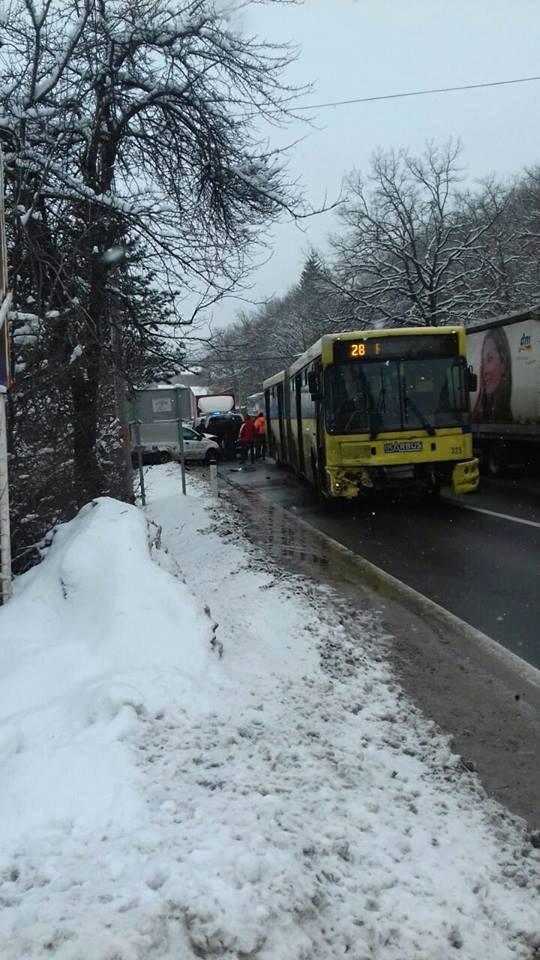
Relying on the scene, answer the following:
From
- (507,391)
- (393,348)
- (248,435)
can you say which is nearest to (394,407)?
(393,348)

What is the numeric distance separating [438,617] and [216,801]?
4291 millimetres

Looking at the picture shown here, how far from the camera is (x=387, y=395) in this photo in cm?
1374

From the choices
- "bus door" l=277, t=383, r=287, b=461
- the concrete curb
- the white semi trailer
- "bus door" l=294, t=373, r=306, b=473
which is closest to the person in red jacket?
"bus door" l=277, t=383, r=287, b=461

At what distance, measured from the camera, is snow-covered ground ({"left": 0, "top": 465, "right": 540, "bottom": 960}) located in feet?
8.22

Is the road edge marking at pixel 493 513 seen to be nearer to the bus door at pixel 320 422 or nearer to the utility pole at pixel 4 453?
the bus door at pixel 320 422

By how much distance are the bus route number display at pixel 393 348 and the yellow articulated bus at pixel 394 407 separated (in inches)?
0.7

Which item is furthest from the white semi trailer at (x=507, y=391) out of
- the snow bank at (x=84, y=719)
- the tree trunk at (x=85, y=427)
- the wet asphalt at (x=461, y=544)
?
the snow bank at (x=84, y=719)

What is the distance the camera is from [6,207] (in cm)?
833

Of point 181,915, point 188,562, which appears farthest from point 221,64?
point 181,915

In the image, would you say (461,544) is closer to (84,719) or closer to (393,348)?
(393,348)

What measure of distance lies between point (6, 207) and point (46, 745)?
21.4 ft

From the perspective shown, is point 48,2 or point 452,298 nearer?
point 48,2

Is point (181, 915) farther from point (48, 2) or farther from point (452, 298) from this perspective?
point (452, 298)

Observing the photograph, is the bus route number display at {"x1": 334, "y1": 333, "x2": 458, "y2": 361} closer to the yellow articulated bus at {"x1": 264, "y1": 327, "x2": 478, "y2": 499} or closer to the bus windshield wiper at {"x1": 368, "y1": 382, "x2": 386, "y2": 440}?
the yellow articulated bus at {"x1": 264, "y1": 327, "x2": 478, "y2": 499}
